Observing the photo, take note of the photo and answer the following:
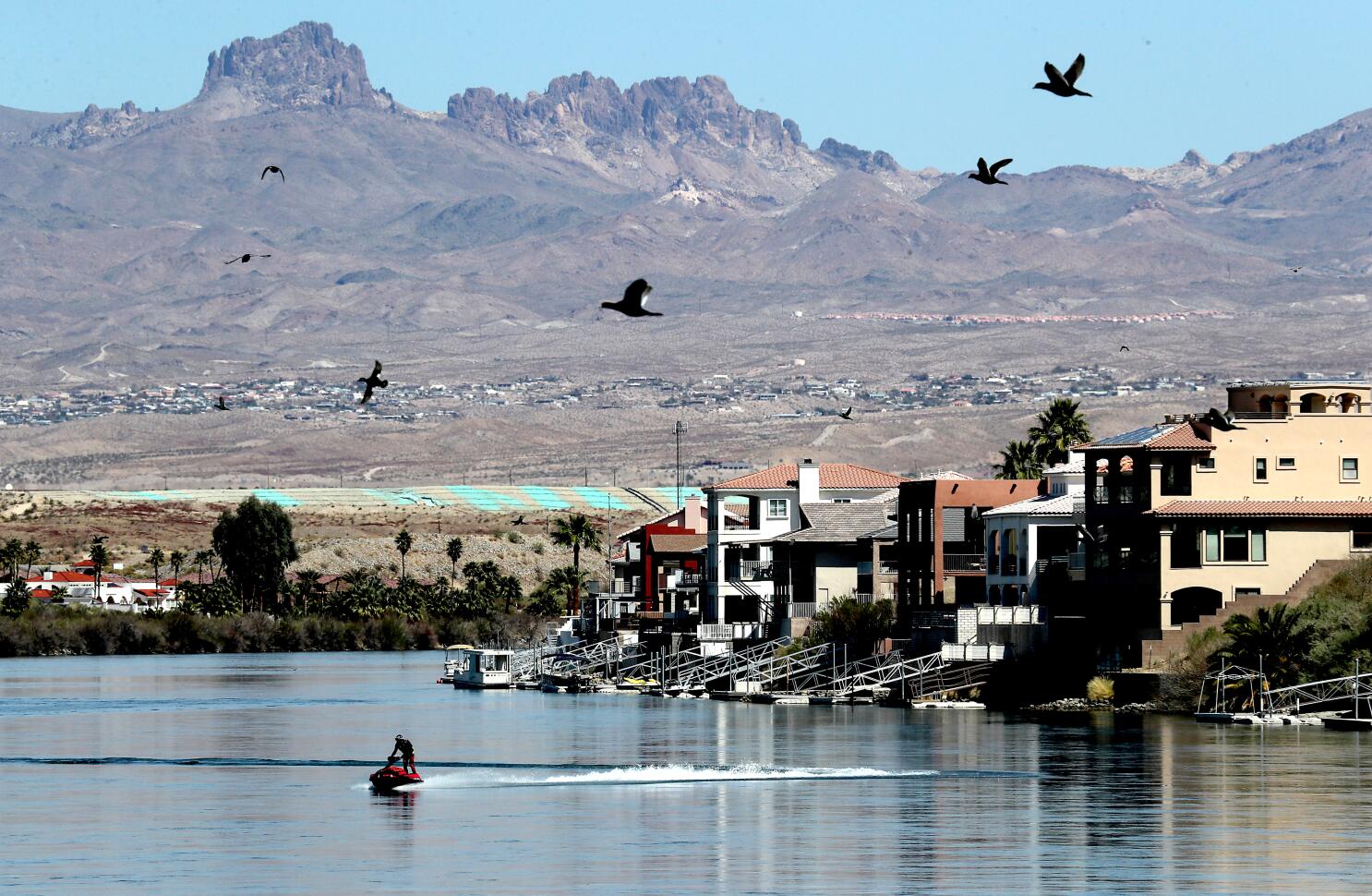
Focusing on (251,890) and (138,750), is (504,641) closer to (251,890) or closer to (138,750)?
(138,750)

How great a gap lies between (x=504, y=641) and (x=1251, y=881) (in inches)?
5524

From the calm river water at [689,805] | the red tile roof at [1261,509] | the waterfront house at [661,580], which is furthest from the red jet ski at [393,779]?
the waterfront house at [661,580]

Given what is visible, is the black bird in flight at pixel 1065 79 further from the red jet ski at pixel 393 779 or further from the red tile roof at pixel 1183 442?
the red tile roof at pixel 1183 442

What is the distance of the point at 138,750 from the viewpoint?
298ft

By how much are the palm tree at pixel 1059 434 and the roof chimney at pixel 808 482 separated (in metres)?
13.8

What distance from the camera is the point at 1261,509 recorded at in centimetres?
9938

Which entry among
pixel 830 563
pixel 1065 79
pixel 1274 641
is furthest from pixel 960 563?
pixel 1065 79

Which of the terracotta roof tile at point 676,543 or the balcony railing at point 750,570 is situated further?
the terracotta roof tile at point 676,543

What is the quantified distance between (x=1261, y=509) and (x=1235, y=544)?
1519 millimetres

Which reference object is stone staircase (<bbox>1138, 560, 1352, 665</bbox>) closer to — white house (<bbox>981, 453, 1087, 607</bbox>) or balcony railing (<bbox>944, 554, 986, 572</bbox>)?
white house (<bbox>981, 453, 1087, 607</bbox>)

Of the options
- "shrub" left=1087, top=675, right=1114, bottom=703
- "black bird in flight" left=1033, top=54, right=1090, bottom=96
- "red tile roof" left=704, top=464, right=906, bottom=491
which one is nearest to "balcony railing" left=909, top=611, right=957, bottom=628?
"shrub" left=1087, top=675, right=1114, bottom=703

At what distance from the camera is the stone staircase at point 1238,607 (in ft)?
319

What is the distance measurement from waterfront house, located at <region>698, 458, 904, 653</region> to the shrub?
2782cm

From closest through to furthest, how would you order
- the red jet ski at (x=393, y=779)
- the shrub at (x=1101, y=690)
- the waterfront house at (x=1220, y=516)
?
the red jet ski at (x=393, y=779) → the waterfront house at (x=1220, y=516) → the shrub at (x=1101, y=690)
